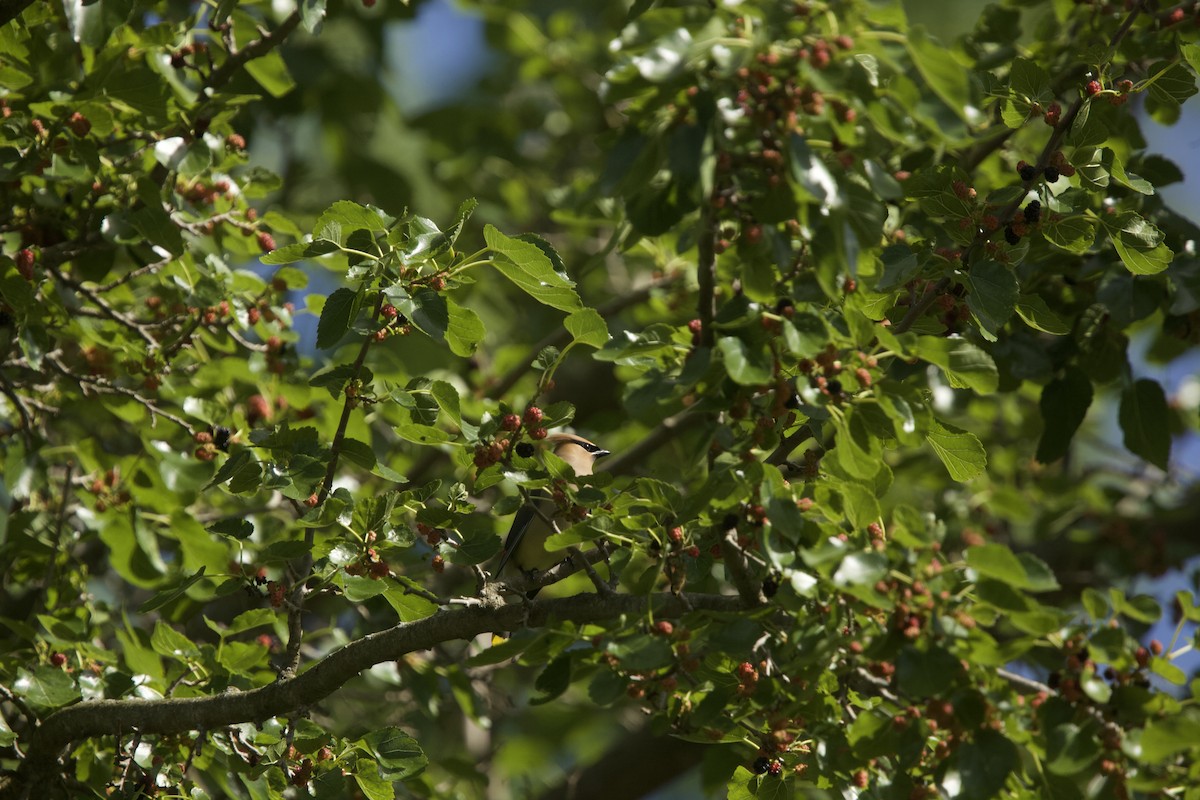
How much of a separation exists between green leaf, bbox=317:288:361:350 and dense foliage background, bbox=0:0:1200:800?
2 centimetres

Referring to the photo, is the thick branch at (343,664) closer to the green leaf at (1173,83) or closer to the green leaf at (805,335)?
the green leaf at (805,335)

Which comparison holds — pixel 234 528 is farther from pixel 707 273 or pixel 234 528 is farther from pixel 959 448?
pixel 959 448

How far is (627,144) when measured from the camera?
2.19m

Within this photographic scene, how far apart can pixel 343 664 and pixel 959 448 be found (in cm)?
157

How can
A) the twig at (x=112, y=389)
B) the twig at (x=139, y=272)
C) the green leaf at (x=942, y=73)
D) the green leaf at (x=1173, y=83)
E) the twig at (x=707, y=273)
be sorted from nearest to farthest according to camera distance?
the green leaf at (x=942, y=73)
the twig at (x=707, y=273)
the green leaf at (x=1173, y=83)
the twig at (x=112, y=389)
the twig at (x=139, y=272)

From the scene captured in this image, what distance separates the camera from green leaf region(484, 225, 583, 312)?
100 inches

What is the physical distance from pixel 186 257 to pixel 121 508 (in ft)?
3.06

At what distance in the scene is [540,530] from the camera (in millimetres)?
4258

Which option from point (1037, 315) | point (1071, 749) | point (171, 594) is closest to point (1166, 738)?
point (1071, 749)

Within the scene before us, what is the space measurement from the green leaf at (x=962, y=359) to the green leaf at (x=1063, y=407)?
1.39m

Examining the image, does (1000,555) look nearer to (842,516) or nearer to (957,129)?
(842,516)

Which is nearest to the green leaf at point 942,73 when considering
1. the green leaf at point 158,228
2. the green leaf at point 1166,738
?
the green leaf at point 1166,738

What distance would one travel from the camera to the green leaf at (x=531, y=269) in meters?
2.55

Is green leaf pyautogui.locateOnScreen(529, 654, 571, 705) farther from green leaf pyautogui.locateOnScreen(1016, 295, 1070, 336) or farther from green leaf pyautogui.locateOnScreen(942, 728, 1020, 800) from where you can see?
green leaf pyautogui.locateOnScreen(1016, 295, 1070, 336)
